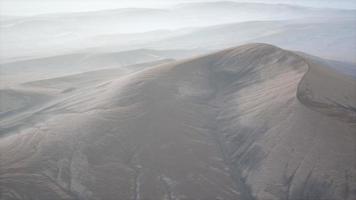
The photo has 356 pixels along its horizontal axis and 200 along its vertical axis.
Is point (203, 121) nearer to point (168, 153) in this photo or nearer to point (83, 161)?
point (168, 153)

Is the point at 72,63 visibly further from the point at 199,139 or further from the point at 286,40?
the point at 286,40

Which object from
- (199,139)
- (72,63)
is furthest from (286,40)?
(199,139)

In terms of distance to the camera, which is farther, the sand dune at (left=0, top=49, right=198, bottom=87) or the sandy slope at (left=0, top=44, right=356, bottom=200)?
the sand dune at (left=0, top=49, right=198, bottom=87)

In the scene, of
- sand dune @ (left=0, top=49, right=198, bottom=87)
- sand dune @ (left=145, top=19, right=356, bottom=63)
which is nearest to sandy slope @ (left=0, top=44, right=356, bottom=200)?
sand dune @ (left=0, top=49, right=198, bottom=87)

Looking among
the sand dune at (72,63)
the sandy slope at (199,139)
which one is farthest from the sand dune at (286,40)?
the sandy slope at (199,139)

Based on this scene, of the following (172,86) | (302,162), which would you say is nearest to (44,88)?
(172,86)

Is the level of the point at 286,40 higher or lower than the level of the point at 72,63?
lower

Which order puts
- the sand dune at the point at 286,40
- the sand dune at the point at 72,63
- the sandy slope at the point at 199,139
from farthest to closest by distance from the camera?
the sand dune at the point at 286,40 → the sand dune at the point at 72,63 → the sandy slope at the point at 199,139

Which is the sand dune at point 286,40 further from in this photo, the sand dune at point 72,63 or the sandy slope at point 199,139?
the sandy slope at point 199,139

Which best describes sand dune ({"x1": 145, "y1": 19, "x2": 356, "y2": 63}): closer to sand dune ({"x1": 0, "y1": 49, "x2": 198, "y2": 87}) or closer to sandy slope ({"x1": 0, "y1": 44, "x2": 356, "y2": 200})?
sand dune ({"x1": 0, "y1": 49, "x2": 198, "y2": 87})
